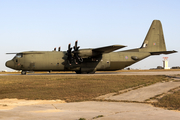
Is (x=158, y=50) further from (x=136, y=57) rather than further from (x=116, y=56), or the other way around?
(x=116, y=56)

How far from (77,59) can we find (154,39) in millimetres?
15539

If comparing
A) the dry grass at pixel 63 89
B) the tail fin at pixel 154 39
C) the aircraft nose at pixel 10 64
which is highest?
the tail fin at pixel 154 39

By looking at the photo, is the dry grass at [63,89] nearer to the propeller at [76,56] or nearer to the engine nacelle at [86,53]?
the engine nacelle at [86,53]

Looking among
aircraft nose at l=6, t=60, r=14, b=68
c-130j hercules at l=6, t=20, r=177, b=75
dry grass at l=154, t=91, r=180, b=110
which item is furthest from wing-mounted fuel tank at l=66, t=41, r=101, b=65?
dry grass at l=154, t=91, r=180, b=110

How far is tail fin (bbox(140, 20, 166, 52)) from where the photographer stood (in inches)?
1527

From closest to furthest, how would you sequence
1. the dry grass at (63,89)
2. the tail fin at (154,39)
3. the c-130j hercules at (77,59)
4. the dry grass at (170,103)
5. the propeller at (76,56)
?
the dry grass at (170,103)
the dry grass at (63,89)
the propeller at (76,56)
the c-130j hercules at (77,59)
the tail fin at (154,39)

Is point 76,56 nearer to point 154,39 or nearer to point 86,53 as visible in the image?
point 86,53

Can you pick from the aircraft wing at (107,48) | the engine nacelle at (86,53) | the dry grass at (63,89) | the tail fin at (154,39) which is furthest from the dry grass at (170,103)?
the tail fin at (154,39)

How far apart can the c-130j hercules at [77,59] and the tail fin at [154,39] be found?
6.68 feet

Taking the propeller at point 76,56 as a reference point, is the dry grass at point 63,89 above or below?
below

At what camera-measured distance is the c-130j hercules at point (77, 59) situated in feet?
109

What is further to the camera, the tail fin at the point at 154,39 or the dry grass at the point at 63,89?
the tail fin at the point at 154,39

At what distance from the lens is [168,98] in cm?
1140

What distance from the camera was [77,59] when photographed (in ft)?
110
